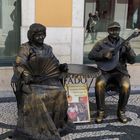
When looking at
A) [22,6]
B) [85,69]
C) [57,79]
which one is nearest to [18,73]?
[57,79]

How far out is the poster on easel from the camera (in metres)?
5.64

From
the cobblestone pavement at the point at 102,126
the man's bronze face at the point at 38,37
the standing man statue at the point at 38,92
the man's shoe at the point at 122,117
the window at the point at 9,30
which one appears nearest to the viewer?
the standing man statue at the point at 38,92

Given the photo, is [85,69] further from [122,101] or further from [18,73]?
[18,73]

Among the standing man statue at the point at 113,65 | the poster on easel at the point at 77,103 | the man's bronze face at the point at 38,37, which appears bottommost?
the poster on easel at the point at 77,103

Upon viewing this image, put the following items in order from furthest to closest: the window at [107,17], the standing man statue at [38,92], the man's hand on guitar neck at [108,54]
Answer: the window at [107,17], the man's hand on guitar neck at [108,54], the standing man statue at [38,92]

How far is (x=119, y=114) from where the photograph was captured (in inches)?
231

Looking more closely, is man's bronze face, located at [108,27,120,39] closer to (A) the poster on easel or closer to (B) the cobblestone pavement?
(A) the poster on easel

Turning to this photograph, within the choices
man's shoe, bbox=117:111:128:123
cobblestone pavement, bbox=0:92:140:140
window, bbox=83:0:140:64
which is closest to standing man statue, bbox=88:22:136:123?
man's shoe, bbox=117:111:128:123

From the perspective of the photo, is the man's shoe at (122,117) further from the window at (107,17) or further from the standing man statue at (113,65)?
the window at (107,17)

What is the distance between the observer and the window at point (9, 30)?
751 centimetres

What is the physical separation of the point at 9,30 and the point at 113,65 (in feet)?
8.59

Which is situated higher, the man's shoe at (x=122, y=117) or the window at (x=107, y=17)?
the window at (x=107, y=17)

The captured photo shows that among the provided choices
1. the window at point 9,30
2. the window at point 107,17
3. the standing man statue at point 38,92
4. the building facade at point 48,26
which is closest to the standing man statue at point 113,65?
the standing man statue at point 38,92

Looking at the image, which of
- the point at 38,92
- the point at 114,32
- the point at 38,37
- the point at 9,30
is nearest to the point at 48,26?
the point at 9,30
